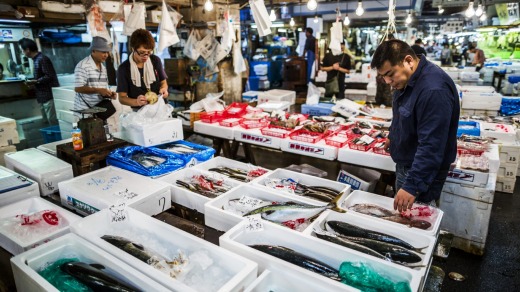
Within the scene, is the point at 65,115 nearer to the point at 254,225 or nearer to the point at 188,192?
the point at 188,192

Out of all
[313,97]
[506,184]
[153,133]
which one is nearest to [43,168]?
[153,133]

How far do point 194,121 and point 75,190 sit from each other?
3051 mm

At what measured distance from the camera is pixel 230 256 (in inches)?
73.4

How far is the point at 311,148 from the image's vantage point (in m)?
4.23

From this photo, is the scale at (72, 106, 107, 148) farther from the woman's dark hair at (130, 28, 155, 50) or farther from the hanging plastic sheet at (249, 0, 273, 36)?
the hanging plastic sheet at (249, 0, 273, 36)

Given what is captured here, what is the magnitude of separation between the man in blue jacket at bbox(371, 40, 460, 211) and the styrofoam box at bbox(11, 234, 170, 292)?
1910 mm

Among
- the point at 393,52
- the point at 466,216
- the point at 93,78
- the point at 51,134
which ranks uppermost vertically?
the point at 393,52

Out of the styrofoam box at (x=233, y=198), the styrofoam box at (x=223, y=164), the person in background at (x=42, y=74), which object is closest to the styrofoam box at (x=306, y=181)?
the styrofoam box at (x=233, y=198)

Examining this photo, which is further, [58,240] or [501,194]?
[501,194]

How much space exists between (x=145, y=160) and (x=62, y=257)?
1.43 meters

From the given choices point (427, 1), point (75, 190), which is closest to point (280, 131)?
point (75, 190)

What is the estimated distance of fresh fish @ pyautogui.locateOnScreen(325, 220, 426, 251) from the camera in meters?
2.11

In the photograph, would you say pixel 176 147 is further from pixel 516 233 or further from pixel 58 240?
pixel 516 233

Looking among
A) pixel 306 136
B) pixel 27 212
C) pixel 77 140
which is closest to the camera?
pixel 27 212
